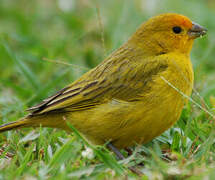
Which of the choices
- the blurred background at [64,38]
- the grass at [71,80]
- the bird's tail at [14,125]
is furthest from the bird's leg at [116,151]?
the blurred background at [64,38]

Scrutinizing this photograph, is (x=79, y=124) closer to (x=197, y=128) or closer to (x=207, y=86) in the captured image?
(x=197, y=128)

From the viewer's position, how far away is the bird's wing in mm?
4422

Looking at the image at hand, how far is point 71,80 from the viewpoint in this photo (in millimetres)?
6230

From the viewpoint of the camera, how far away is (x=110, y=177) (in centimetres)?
349

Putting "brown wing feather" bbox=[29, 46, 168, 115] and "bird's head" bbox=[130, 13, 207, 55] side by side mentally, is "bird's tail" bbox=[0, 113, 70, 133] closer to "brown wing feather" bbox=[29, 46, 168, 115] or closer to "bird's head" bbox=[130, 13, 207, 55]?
"brown wing feather" bbox=[29, 46, 168, 115]

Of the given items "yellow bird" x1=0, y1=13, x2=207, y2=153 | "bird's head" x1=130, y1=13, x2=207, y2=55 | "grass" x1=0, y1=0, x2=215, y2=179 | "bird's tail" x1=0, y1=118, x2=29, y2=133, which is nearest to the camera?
"grass" x1=0, y1=0, x2=215, y2=179

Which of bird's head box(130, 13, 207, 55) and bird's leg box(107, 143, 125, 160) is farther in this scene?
bird's head box(130, 13, 207, 55)

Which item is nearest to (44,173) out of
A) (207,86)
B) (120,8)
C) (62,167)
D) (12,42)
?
(62,167)

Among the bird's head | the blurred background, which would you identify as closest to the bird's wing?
the bird's head

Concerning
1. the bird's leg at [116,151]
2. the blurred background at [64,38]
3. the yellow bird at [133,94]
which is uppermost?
the blurred background at [64,38]

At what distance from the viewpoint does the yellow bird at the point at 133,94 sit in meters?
4.22

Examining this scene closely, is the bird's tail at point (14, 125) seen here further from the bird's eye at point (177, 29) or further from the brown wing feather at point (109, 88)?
the bird's eye at point (177, 29)

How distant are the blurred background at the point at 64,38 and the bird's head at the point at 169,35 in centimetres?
76

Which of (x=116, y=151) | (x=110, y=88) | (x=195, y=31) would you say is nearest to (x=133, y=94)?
(x=110, y=88)
